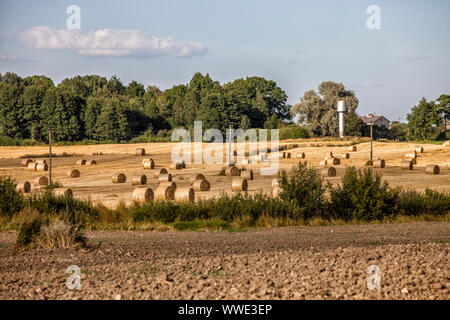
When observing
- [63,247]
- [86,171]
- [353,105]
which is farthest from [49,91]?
[63,247]

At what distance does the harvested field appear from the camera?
3325cm

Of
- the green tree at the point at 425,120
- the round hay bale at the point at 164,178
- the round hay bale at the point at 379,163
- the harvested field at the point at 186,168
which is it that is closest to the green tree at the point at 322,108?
the green tree at the point at 425,120

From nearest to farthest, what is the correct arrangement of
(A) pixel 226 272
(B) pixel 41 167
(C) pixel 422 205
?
(A) pixel 226 272 < (C) pixel 422 205 < (B) pixel 41 167

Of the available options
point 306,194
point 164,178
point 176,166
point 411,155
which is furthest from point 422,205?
point 411,155

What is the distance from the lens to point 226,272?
9.09 m

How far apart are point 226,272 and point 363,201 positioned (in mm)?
12873

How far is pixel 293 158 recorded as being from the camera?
58.6m

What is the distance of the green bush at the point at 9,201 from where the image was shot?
21453 mm

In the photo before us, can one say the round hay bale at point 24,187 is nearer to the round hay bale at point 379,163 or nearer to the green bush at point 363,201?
the green bush at point 363,201

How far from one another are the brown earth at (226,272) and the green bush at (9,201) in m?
9.39

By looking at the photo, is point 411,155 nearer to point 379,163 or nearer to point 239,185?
point 379,163

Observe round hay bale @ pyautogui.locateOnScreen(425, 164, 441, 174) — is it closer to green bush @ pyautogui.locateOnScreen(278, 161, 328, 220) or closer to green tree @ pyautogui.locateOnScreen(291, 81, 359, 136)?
green bush @ pyautogui.locateOnScreen(278, 161, 328, 220)

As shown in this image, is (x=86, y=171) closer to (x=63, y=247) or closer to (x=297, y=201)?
(x=297, y=201)

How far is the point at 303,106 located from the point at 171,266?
88.1m
